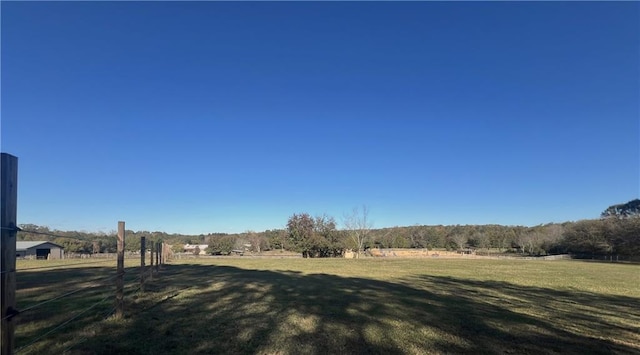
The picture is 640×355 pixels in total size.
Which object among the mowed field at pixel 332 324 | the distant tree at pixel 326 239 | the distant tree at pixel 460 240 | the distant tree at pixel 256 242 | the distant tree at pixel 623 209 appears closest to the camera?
the mowed field at pixel 332 324

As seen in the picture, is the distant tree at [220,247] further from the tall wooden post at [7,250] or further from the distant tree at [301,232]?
the tall wooden post at [7,250]

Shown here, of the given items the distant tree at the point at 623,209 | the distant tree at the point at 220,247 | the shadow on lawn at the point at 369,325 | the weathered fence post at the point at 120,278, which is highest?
the distant tree at the point at 623,209

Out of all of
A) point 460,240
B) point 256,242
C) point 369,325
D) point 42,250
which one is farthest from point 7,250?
point 460,240

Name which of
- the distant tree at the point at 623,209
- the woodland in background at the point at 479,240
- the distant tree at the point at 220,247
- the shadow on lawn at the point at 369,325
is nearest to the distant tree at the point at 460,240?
the woodland in background at the point at 479,240

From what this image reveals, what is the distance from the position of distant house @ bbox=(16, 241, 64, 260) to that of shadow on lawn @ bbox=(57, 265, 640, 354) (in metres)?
65.5

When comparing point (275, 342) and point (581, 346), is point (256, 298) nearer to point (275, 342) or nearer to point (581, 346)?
point (275, 342)

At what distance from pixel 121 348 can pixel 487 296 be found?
1158 cm

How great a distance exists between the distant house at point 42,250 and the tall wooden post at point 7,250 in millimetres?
71699

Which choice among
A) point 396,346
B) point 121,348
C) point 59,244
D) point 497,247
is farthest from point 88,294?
point 497,247

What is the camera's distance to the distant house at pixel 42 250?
211 ft

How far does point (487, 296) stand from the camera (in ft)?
44.4

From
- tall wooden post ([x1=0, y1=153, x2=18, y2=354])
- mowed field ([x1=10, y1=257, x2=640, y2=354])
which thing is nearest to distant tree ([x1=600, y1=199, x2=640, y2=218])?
mowed field ([x1=10, y1=257, x2=640, y2=354])

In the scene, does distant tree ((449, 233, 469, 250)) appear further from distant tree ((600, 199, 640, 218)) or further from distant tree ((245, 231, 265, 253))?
distant tree ((245, 231, 265, 253))

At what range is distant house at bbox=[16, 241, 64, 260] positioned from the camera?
64.3 m
